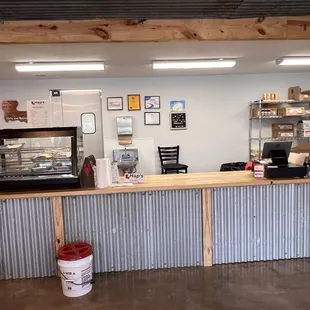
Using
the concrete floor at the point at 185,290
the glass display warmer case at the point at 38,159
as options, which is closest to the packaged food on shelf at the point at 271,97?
the concrete floor at the point at 185,290

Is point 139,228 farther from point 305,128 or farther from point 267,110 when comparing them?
point 305,128

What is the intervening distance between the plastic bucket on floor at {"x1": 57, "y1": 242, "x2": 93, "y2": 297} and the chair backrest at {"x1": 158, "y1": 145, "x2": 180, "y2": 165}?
13.1 ft

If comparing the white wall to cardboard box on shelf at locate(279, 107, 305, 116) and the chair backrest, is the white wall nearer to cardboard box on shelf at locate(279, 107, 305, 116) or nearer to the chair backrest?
the chair backrest

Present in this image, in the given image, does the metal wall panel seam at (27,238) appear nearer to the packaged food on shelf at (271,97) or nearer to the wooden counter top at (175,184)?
the wooden counter top at (175,184)

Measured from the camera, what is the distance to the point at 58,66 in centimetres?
491

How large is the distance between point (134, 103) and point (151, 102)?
0.36 meters

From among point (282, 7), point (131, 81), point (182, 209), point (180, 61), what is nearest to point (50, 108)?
point (131, 81)

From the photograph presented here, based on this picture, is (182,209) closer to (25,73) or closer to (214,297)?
(214,297)

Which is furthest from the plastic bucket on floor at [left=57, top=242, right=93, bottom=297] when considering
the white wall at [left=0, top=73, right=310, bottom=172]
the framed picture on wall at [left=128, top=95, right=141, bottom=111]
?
the framed picture on wall at [left=128, top=95, right=141, bottom=111]

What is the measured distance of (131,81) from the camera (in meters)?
6.45

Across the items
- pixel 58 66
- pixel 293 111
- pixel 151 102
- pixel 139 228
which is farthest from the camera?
pixel 151 102

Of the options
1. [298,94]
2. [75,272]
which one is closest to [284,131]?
[298,94]

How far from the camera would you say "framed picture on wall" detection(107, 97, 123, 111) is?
6.47 meters

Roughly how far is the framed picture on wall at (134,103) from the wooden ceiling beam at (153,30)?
133 inches
